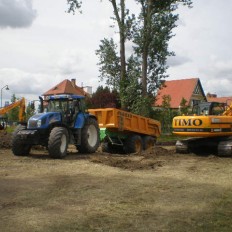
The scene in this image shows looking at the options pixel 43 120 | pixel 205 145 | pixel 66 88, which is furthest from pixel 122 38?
pixel 66 88

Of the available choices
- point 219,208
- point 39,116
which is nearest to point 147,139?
point 39,116

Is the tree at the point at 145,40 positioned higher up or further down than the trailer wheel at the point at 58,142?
higher up

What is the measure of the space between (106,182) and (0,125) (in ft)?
38.3

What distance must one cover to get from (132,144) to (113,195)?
904cm

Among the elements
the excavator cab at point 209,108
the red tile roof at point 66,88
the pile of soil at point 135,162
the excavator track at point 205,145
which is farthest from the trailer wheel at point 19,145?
the red tile roof at point 66,88

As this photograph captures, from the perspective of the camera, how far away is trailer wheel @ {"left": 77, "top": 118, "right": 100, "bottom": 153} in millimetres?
15261

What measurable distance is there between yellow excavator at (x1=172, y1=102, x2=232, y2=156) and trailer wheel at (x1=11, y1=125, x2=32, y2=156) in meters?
5.59

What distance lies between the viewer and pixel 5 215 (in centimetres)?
670

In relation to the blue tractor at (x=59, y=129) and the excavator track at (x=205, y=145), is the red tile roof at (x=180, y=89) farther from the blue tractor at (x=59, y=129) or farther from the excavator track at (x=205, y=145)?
the blue tractor at (x=59, y=129)

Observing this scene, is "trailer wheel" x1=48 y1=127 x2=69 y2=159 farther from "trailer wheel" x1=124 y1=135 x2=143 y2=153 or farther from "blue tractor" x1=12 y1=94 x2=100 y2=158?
"trailer wheel" x1=124 y1=135 x2=143 y2=153

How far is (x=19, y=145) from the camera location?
46.6 ft

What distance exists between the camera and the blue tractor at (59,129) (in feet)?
44.5

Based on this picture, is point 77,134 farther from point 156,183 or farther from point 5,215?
point 5,215

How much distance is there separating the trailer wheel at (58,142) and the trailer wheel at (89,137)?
1380 millimetres
